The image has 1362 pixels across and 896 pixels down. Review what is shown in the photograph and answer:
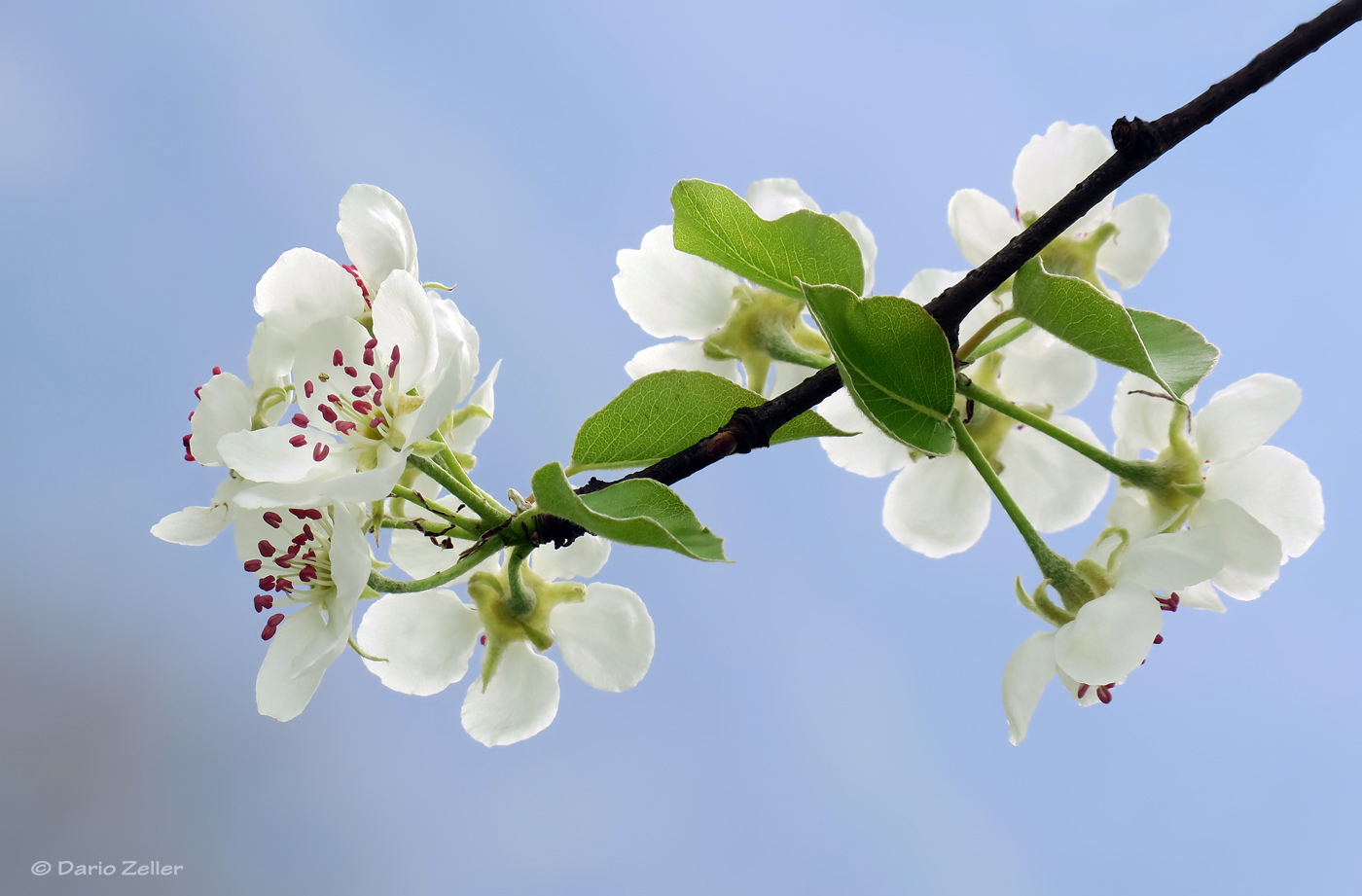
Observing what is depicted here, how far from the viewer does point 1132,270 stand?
874 mm

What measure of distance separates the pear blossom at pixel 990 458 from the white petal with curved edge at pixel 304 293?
1.46 feet

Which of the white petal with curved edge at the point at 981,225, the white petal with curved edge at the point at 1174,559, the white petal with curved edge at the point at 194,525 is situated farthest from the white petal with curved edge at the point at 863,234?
the white petal with curved edge at the point at 194,525

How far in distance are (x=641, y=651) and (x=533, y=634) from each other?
0.31ft

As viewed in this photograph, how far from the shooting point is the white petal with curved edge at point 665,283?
84 cm

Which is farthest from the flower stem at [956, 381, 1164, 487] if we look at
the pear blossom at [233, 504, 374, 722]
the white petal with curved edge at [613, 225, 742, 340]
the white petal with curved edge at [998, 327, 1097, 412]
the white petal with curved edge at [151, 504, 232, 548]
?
the white petal with curved edge at [151, 504, 232, 548]

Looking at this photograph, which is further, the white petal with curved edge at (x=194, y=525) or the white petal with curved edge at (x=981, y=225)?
the white petal with curved edge at (x=981, y=225)

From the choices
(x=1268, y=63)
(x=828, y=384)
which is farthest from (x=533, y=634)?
(x=1268, y=63)

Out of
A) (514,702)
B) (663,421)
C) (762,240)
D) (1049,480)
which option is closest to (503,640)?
(514,702)

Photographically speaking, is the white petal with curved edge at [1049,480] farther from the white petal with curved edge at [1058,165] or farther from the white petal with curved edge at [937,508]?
the white petal with curved edge at [1058,165]

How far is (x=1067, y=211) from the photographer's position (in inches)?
24.8

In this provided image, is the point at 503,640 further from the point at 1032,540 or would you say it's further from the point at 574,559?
the point at 1032,540

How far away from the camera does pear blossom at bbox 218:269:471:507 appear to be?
591 mm

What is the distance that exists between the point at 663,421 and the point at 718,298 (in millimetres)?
199

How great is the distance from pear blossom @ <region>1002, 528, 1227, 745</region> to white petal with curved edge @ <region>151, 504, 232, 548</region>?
0.59 metres
